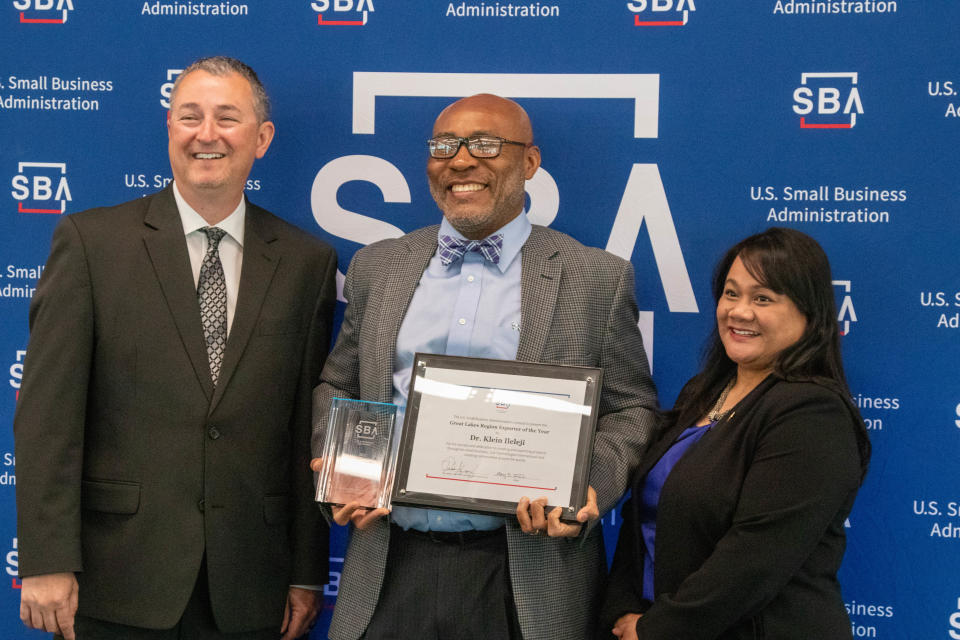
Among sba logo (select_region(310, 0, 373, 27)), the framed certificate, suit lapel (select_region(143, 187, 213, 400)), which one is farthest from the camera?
sba logo (select_region(310, 0, 373, 27))

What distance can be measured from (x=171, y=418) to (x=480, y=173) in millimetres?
1106

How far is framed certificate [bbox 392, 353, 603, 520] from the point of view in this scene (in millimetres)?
2197

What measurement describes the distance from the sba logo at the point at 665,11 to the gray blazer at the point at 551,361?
2.91 feet

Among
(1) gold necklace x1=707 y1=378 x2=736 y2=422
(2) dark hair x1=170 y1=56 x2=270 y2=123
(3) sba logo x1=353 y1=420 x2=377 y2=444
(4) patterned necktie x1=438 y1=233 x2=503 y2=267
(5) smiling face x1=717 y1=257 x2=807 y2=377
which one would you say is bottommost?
(3) sba logo x1=353 y1=420 x2=377 y2=444

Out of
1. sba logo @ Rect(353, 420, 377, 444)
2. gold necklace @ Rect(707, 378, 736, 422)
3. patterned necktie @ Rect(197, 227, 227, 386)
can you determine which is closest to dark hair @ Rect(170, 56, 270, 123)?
patterned necktie @ Rect(197, 227, 227, 386)

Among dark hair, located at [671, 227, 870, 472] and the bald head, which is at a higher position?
the bald head

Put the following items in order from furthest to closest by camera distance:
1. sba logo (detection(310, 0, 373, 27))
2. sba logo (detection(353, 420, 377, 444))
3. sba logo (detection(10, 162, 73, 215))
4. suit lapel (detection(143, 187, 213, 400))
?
sba logo (detection(10, 162, 73, 215)) < sba logo (detection(310, 0, 373, 27)) < suit lapel (detection(143, 187, 213, 400)) < sba logo (detection(353, 420, 377, 444))

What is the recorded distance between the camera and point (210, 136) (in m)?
2.54

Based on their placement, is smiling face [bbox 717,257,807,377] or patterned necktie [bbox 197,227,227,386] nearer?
smiling face [bbox 717,257,807,377]

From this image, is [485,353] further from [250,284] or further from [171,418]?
[171,418]

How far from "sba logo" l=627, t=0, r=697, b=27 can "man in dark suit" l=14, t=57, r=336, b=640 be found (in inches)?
53.6

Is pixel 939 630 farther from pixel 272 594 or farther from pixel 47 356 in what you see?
pixel 47 356

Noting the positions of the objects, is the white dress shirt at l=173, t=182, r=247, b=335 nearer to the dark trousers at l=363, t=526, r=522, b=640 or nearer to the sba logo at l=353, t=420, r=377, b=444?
the sba logo at l=353, t=420, r=377, b=444
